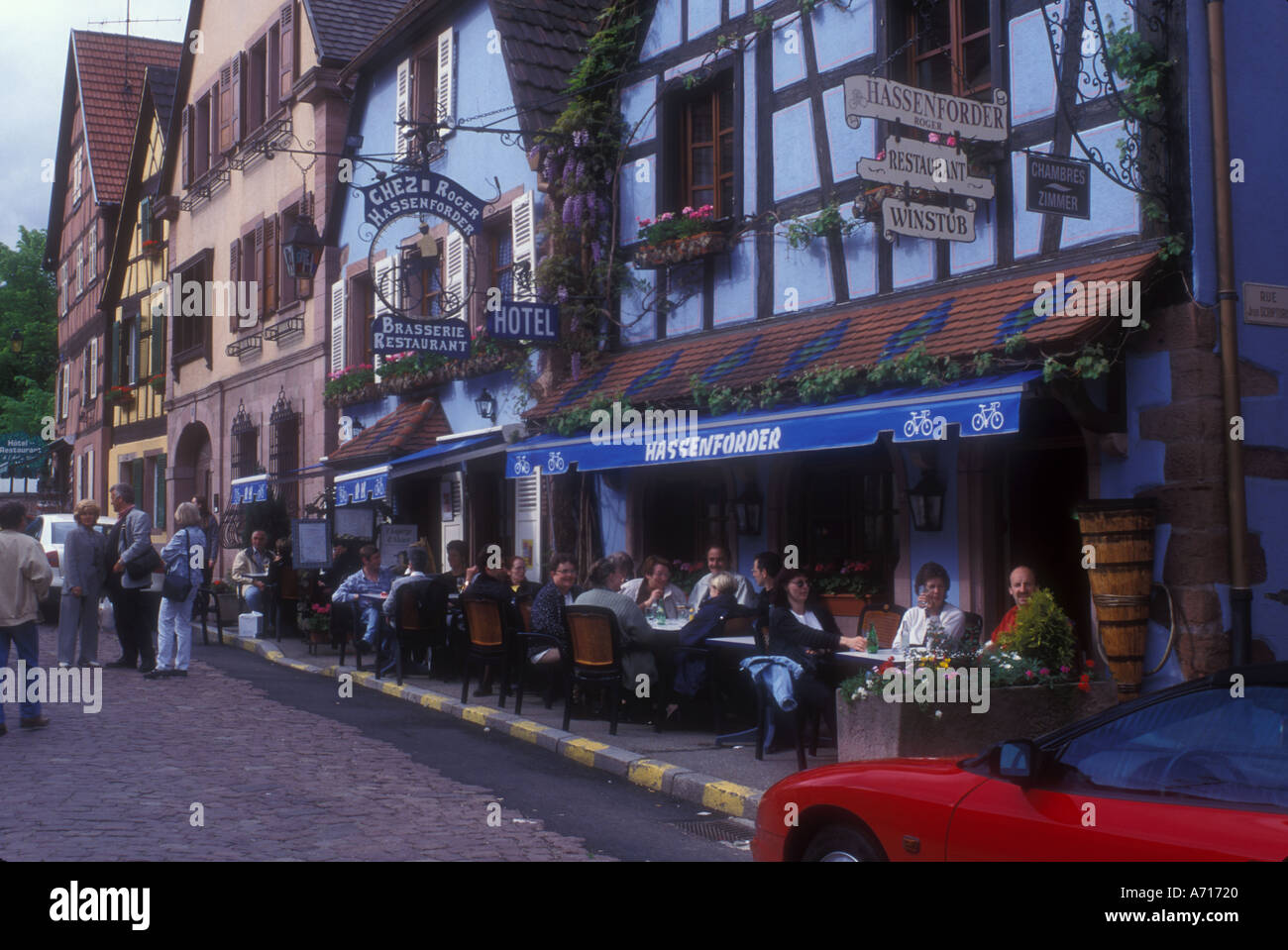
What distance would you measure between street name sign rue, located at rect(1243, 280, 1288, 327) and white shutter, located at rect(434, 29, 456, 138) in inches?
452

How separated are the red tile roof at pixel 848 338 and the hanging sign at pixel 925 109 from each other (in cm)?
118

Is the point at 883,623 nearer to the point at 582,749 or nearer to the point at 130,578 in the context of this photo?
the point at 582,749

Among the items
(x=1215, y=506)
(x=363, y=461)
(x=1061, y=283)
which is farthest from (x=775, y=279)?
(x=363, y=461)

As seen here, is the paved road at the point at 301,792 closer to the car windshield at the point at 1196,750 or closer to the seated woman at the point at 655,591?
the seated woman at the point at 655,591

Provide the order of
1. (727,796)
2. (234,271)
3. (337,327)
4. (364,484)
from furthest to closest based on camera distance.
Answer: (234,271)
(337,327)
(364,484)
(727,796)

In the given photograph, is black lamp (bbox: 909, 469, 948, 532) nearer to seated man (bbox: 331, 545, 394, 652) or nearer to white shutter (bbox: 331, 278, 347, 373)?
seated man (bbox: 331, 545, 394, 652)

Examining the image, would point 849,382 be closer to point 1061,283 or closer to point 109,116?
point 1061,283

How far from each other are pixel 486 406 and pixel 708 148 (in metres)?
4.78

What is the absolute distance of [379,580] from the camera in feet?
53.5

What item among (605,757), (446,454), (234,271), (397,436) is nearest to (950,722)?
(605,757)

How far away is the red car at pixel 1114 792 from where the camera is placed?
12.7 feet

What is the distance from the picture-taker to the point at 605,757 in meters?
9.88

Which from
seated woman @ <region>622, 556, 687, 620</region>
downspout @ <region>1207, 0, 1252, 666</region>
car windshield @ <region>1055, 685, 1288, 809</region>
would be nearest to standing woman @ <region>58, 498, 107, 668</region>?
seated woman @ <region>622, 556, 687, 620</region>
